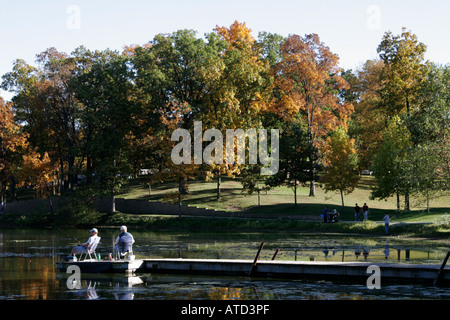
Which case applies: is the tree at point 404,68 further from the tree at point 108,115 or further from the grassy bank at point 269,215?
the tree at point 108,115

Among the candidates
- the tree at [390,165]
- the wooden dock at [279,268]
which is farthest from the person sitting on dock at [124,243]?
the tree at [390,165]

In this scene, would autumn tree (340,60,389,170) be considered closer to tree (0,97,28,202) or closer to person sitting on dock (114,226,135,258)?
tree (0,97,28,202)

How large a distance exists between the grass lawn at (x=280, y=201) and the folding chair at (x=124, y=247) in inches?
1161

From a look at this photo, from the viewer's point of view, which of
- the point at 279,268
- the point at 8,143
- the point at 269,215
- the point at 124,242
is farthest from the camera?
the point at 8,143

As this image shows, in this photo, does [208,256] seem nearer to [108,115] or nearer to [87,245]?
[87,245]

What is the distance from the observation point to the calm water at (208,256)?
81.8ft

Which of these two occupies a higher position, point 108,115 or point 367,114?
point 367,114

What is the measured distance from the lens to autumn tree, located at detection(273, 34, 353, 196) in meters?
70.1

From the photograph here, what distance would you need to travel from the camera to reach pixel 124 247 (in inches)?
1244

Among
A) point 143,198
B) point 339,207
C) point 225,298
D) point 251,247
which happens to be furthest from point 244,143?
point 225,298

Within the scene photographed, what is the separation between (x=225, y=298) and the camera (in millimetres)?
23969

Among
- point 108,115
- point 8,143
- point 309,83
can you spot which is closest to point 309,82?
point 309,83

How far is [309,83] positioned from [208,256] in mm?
40513
